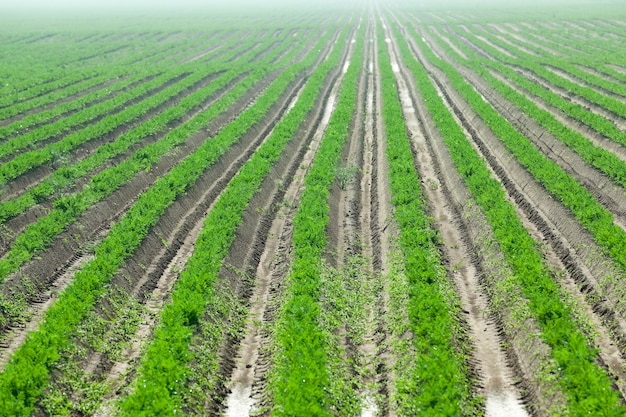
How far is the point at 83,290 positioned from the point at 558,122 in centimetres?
2743

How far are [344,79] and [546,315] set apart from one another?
118 ft

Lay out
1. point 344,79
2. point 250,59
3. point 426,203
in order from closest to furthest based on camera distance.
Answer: point 426,203
point 344,79
point 250,59

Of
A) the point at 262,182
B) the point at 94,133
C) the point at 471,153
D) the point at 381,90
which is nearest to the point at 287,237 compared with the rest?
the point at 262,182

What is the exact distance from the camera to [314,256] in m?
16.7

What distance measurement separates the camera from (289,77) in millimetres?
45562

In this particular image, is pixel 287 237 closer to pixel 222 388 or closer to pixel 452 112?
pixel 222 388

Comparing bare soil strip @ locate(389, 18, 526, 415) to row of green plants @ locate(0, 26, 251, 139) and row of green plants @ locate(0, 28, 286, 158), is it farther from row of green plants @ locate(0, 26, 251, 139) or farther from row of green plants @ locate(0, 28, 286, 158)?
row of green plants @ locate(0, 26, 251, 139)

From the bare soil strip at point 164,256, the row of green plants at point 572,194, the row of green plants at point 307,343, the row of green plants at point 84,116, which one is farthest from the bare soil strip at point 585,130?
the row of green plants at point 84,116

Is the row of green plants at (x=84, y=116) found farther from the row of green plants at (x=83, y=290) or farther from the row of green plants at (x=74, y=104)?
the row of green plants at (x=83, y=290)

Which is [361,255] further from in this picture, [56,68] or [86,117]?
[56,68]

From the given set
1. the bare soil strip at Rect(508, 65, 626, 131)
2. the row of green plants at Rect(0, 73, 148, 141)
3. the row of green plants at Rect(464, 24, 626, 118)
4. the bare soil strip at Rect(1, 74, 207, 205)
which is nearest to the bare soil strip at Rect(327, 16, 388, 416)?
the bare soil strip at Rect(1, 74, 207, 205)

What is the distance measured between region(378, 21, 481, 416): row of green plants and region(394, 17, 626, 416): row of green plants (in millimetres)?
2141

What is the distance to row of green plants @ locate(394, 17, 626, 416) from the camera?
1058 cm

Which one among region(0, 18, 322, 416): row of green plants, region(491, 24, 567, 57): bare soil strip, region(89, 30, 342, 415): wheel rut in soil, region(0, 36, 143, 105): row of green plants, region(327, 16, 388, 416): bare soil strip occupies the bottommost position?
region(491, 24, 567, 57): bare soil strip
